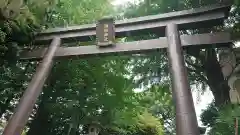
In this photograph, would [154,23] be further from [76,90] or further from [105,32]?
[76,90]

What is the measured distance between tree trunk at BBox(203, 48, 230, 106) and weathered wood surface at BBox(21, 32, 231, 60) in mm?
4228

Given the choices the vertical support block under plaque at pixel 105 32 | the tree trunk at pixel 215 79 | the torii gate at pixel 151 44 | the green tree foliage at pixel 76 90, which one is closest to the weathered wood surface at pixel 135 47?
the torii gate at pixel 151 44

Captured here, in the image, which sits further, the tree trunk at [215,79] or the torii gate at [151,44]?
the tree trunk at [215,79]

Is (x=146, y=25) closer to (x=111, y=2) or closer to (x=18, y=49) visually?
(x=18, y=49)

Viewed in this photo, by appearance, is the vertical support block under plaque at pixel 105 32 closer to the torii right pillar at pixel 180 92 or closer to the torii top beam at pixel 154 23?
the torii top beam at pixel 154 23

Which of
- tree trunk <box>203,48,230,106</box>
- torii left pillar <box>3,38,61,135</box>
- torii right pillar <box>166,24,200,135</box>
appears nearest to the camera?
torii right pillar <box>166,24,200,135</box>

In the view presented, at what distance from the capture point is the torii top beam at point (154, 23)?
568 cm

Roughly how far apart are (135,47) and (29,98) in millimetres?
2476

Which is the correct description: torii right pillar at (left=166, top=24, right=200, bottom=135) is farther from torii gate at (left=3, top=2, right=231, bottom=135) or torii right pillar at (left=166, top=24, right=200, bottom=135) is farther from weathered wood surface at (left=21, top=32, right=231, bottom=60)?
weathered wood surface at (left=21, top=32, right=231, bottom=60)

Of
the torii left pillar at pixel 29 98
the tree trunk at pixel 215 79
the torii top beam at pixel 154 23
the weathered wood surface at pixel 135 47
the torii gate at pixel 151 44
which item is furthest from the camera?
the tree trunk at pixel 215 79

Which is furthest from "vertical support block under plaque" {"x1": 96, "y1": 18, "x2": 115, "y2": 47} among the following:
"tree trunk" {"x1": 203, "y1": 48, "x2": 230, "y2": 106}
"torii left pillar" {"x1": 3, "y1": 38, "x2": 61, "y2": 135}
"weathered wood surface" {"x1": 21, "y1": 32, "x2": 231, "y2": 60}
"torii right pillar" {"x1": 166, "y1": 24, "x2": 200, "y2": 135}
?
"tree trunk" {"x1": 203, "y1": 48, "x2": 230, "y2": 106}

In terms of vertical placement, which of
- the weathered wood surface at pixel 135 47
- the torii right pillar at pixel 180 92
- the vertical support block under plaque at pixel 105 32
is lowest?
the torii right pillar at pixel 180 92

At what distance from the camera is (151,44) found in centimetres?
590

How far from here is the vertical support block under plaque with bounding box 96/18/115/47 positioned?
6184 millimetres
